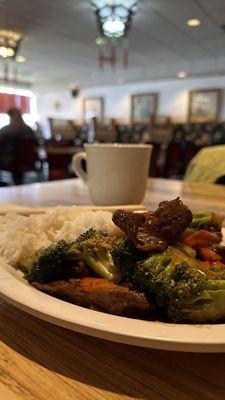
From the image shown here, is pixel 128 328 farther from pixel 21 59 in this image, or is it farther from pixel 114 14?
pixel 21 59

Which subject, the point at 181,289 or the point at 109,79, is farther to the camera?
the point at 109,79

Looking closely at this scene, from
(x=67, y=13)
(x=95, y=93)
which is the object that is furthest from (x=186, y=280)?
(x=95, y=93)

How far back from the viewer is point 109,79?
30.9 feet

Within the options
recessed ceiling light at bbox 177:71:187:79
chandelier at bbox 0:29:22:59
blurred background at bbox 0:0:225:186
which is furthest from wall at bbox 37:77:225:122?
chandelier at bbox 0:29:22:59

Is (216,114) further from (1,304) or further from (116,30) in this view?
(1,304)

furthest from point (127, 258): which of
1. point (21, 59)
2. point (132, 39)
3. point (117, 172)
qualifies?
point (21, 59)

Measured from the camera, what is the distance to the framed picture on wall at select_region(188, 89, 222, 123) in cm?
818

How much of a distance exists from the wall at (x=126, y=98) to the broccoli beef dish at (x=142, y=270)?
8393mm

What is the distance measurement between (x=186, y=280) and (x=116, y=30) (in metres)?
4.95

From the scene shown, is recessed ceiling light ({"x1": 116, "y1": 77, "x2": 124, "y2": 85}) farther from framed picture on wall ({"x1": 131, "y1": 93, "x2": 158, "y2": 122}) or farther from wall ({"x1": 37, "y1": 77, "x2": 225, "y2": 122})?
framed picture on wall ({"x1": 131, "y1": 93, "x2": 158, "y2": 122})

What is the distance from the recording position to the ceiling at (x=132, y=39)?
4.68m

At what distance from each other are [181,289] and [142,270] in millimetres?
36

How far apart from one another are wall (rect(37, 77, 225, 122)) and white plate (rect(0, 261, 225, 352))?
8.50m

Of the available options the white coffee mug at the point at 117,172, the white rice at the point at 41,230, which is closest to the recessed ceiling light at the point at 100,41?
the white coffee mug at the point at 117,172
